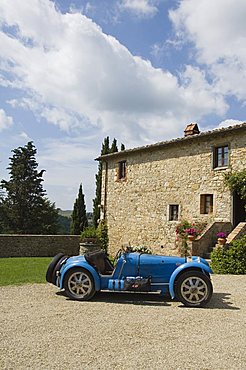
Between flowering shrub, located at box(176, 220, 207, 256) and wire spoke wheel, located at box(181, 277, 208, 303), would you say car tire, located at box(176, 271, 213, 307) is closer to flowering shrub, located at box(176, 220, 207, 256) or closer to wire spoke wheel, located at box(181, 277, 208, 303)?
wire spoke wheel, located at box(181, 277, 208, 303)

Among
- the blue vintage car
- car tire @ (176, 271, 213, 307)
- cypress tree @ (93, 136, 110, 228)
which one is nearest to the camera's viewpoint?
car tire @ (176, 271, 213, 307)

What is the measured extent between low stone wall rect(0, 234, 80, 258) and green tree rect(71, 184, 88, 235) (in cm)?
853

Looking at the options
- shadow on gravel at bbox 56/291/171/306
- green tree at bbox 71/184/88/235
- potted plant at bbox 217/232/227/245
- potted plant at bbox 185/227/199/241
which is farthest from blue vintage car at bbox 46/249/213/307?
green tree at bbox 71/184/88/235

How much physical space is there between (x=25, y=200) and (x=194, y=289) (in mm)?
28595

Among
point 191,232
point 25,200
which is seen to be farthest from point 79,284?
point 25,200

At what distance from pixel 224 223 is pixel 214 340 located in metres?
10.2

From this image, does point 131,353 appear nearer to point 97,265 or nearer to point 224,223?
point 97,265

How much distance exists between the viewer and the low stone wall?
20.4m

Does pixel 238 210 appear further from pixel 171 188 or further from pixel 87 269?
pixel 87 269

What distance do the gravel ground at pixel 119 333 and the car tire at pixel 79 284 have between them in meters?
0.19

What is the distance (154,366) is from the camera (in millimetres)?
3789

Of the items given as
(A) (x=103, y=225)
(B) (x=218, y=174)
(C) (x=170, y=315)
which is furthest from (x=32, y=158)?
(C) (x=170, y=315)

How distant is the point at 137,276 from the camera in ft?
22.9

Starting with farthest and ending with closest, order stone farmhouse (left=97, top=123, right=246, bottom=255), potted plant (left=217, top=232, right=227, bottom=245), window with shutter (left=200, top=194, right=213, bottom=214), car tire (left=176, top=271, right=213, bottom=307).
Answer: window with shutter (left=200, top=194, right=213, bottom=214)
stone farmhouse (left=97, top=123, right=246, bottom=255)
potted plant (left=217, top=232, right=227, bottom=245)
car tire (left=176, top=271, right=213, bottom=307)
